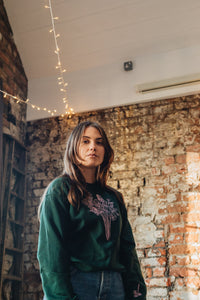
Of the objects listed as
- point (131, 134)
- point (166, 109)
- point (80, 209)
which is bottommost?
point (80, 209)

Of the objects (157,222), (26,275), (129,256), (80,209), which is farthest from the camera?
(26,275)

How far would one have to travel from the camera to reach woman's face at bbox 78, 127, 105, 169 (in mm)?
1637

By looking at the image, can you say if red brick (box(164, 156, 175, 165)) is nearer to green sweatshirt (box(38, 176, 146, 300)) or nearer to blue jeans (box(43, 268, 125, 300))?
green sweatshirt (box(38, 176, 146, 300))

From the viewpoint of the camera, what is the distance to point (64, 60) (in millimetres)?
4387

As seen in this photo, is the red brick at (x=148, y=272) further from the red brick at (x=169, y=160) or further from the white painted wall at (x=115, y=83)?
the white painted wall at (x=115, y=83)

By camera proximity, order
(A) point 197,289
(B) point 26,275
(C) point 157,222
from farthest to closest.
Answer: (B) point 26,275 < (C) point 157,222 < (A) point 197,289

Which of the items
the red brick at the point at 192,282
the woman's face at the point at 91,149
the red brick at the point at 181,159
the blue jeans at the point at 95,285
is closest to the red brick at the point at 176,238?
the red brick at the point at 192,282

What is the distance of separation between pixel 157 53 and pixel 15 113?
5.59 ft

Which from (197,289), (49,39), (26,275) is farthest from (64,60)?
(197,289)

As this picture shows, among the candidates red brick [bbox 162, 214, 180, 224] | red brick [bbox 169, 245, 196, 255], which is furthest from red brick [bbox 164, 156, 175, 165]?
red brick [bbox 169, 245, 196, 255]

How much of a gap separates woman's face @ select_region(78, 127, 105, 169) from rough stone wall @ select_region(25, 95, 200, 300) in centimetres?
208

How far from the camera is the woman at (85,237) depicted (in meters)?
1.35

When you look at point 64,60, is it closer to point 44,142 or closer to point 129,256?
point 44,142

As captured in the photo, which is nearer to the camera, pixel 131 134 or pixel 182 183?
pixel 182 183
